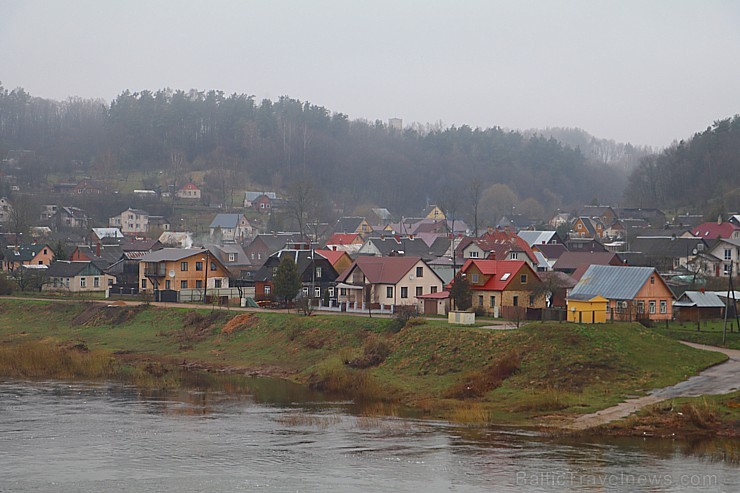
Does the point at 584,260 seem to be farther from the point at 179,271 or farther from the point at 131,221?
the point at 131,221

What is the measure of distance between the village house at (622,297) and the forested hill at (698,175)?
178 ft

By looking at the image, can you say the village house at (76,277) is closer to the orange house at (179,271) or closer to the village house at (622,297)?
the orange house at (179,271)

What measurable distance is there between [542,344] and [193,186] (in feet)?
280

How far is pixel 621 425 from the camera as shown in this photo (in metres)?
23.0

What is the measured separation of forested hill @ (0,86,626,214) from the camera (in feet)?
410

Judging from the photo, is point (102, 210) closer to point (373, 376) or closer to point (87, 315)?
point (87, 315)

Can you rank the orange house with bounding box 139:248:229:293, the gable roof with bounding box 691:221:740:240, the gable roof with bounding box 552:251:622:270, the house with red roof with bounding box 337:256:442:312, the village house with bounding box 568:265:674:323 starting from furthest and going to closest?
the gable roof with bounding box 691:221:740:240 → the gable roof with bounding box 552:251:622:270 → the orange house with bounding box 139:248:229:293 → the house with red roof with bounding box 337:256:442:312 → the village house with bounding box 568:265:674:323

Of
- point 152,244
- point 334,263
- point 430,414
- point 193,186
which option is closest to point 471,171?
point 193,186

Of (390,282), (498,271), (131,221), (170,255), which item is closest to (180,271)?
(170,255)

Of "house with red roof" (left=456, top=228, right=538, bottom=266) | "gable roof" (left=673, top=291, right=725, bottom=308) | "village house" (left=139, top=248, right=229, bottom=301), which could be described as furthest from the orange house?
"gable roof" (left=673, top=291, right=725, bottom=308)

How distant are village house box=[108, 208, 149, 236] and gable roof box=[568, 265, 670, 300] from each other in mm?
65606

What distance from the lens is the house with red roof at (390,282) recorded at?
4300cm

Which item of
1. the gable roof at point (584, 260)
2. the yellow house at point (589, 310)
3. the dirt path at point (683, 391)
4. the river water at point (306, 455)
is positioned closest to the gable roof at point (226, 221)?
the gable roof at point (584, 260)

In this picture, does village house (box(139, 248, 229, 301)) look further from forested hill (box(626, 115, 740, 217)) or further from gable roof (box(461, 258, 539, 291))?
forested hill (box(626, 115, 740, 217))
